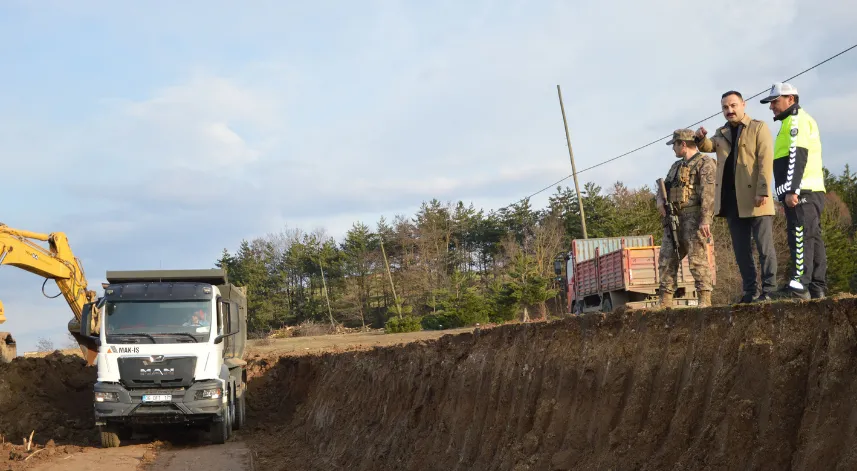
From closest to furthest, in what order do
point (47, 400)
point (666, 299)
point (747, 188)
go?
point (747, 188) → point (666, 299) → point (47, 400)

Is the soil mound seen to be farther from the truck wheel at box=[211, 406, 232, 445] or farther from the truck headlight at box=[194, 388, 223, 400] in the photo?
the truck headlight at box=[194, 388, 223, 400]

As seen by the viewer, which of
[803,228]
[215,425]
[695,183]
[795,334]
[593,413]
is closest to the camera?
[795,334]

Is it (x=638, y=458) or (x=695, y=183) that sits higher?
(x=695, y=183)

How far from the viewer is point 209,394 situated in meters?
14.5

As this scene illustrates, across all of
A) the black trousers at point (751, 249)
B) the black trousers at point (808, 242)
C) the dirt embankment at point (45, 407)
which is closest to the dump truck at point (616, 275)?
the black trousers at point (751, 249)

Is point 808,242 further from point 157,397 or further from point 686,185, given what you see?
point 157,397

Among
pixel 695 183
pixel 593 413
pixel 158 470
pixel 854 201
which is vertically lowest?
pixel 158 470

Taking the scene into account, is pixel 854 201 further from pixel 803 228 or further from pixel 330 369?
→ pixel 803 228

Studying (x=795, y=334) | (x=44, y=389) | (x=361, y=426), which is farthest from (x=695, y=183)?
(x=44, y=389)

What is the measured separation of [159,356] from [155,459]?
180 cm

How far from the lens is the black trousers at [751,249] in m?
6.98

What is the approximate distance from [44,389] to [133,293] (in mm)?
6082

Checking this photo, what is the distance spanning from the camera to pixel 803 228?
22.3ft

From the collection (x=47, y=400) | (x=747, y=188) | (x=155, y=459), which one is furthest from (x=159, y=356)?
(x=747, y=188)
